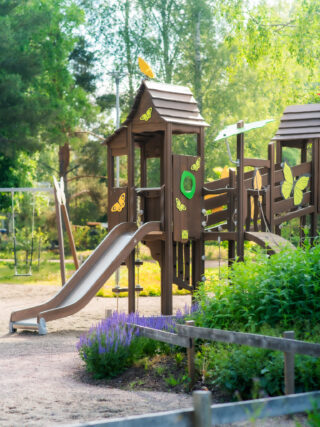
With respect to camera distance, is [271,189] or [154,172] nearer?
[271,189]

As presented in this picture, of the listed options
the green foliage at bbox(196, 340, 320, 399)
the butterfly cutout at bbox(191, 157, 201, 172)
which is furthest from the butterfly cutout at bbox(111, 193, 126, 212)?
the green foliage at bbox(196, 340, 320, 399)

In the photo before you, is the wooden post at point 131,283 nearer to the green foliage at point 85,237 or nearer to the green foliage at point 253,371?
the green foliage at point 253,371

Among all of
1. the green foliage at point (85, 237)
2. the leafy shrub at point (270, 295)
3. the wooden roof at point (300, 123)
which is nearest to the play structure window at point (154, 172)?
the green foliage at point (85, 237)

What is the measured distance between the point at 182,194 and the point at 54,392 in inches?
222

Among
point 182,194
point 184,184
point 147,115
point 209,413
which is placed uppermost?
point 147,115

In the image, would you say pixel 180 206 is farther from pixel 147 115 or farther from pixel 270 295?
pixel 270 295

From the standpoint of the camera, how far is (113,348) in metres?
6.59

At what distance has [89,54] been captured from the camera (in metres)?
32.0

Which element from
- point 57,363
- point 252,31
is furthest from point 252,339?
point 252,31

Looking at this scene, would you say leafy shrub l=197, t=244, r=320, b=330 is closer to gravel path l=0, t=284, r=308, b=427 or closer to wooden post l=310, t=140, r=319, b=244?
gravel path l=0, t=284, r=308, b=427

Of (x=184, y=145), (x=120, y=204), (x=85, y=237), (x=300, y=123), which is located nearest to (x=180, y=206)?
(x=120, y=204)

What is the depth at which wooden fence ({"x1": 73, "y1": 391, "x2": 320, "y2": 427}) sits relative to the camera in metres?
2.58

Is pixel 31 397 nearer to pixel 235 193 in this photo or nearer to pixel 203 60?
pixel 235 193

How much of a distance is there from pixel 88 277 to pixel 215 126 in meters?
19.8
